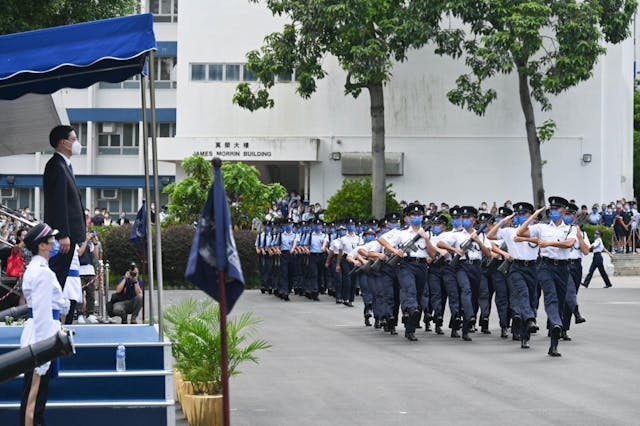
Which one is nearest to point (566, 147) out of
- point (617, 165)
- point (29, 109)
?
point (617, 165)

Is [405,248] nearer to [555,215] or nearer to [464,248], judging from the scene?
[464,248]

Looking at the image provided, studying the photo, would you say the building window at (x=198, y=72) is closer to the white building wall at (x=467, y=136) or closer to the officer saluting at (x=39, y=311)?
the white building wall at (x=467, y=136)

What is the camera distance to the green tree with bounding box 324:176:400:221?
41.8 m

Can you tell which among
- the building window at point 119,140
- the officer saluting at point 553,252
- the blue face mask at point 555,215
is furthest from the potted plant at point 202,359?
the building window at point 119,140

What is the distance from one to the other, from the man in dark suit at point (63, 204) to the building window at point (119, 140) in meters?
49.6

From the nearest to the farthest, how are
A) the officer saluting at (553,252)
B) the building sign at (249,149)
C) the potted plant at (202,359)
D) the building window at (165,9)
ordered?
the potted plant at (202,359)
the officer saluting at (553,252)
the building sign at (249,149)
the building window at (165,9)

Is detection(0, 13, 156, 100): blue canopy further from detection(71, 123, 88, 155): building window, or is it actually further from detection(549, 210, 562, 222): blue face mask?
detection(71, 123, 88, 155): building window

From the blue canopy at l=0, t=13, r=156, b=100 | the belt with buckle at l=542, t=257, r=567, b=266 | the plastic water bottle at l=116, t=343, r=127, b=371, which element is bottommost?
the plastic water bottle at l=116, t=343, r=127, b=371

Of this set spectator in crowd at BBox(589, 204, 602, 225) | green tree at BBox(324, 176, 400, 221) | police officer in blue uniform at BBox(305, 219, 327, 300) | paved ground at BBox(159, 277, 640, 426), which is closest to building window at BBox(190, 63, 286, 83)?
green tree at BBox(324, 176, 400, 221)

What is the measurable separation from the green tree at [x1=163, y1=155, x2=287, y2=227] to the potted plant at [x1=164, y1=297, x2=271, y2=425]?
2586 centimetres

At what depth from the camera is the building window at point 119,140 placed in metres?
59.8

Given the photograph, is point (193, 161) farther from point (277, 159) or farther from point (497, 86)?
point (497, 86)

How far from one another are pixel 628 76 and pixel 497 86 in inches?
435

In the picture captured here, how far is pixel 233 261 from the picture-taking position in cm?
726
